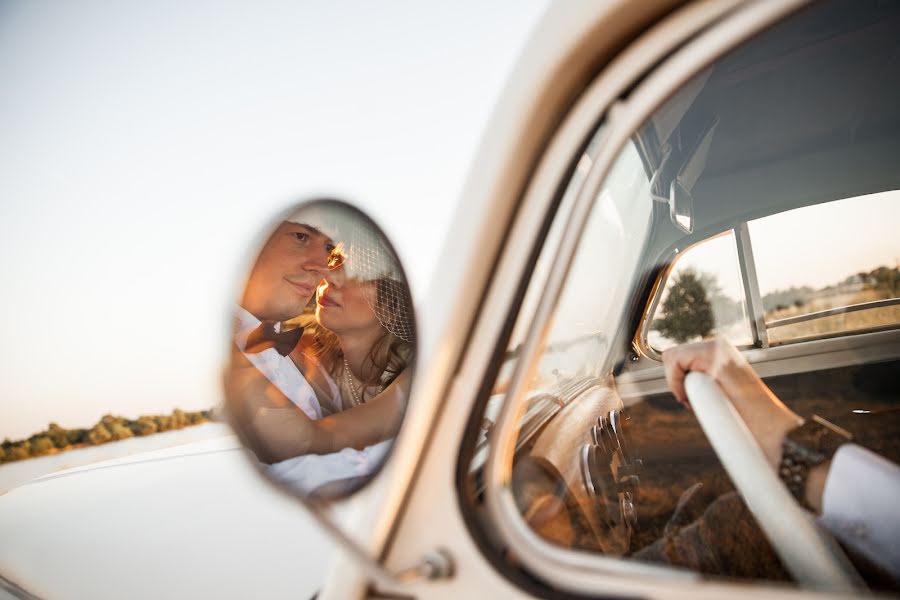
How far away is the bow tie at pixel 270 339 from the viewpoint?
100 cm

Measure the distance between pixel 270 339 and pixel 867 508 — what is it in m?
1.22

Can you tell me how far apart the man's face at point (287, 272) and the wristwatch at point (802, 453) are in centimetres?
106

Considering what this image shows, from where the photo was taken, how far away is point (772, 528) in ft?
3.18

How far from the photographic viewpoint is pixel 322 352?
3.71 feet

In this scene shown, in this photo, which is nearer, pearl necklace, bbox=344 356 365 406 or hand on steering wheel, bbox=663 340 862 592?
hand on steering wheel, bbox=663 340 862 592

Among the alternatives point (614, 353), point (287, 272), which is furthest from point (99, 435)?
point (614, 353)

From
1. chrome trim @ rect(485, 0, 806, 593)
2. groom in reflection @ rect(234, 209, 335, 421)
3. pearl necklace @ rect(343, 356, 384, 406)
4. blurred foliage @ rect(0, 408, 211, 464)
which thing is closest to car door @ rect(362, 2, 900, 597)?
Answer: chrome trim @ rect(485, 0, 806, 593)

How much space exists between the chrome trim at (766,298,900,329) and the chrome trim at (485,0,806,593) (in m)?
1.57

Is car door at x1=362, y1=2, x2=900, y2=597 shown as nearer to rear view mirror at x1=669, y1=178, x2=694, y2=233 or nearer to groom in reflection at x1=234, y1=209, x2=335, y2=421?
rear view mirror at x1=669, y1=178, x2=694, y2=233

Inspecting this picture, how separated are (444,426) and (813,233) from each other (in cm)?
210

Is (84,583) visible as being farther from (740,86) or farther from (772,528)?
(740,86)

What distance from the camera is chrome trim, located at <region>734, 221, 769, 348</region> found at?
6.52 ft

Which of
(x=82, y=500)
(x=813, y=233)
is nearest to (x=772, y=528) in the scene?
(x=813, y=233)

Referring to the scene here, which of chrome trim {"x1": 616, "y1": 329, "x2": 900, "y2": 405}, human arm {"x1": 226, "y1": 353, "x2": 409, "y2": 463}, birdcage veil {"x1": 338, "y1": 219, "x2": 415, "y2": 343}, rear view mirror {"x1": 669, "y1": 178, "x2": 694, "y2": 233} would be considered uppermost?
A: rear view mirror {"x1": 669, "y1": 178, "x2": 694, "y2": 233}
